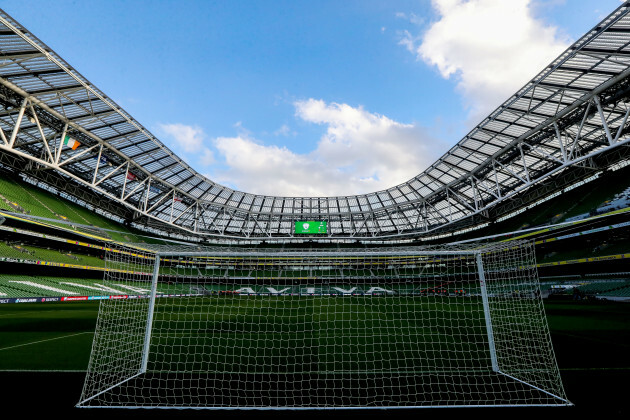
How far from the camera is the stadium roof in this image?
12961mm

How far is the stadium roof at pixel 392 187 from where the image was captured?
42.5 ft

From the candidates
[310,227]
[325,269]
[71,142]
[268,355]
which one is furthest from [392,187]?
[71,142]

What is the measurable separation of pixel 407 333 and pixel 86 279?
28.1 metres

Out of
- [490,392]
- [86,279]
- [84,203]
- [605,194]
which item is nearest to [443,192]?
[605,194]

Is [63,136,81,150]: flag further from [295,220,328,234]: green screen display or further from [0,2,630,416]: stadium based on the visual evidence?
[295,220,328,234]: green screen display

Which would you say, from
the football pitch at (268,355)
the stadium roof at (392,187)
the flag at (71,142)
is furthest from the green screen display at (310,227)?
the football pitch at (268,355)

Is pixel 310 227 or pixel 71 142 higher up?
pixel 71 142

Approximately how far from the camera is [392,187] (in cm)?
3122

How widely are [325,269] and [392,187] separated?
16.6 metres

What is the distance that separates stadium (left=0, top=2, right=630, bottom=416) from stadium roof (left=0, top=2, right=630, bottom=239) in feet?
0.49

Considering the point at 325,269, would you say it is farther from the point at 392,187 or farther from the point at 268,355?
the point at 392,187

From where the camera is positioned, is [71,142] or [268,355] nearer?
[268,355]

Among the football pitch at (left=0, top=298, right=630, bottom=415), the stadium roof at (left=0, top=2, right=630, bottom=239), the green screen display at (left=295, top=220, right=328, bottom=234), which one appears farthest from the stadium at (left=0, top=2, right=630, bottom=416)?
the green screen display at (left=295, top=220, right=328, bottom=234)

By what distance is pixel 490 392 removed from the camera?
3.88m
